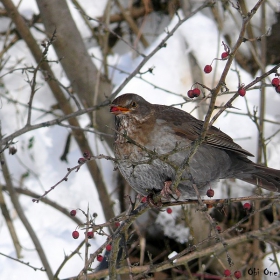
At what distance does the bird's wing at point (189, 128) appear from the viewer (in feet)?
12.6

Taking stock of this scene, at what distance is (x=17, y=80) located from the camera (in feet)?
20.3

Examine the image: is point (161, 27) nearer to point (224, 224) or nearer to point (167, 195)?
point (224, 224)

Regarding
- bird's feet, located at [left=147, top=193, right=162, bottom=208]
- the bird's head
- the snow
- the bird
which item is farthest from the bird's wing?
the snow

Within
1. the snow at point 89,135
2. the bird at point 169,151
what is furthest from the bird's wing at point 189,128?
the snow at point 89,135

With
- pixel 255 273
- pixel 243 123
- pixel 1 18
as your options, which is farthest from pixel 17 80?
pixel 255 273

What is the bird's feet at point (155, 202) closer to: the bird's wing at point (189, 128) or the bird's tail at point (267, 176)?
the bird's wing at point (189, 128)

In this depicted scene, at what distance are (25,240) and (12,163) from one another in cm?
85

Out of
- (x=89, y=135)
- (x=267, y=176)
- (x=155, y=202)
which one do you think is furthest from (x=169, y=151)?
(x=89, y=135)

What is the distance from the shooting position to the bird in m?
3.44

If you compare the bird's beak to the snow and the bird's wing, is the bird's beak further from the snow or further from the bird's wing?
the snow

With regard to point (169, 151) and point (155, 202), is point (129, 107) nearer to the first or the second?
point (169, 151)

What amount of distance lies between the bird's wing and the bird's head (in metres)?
0.16

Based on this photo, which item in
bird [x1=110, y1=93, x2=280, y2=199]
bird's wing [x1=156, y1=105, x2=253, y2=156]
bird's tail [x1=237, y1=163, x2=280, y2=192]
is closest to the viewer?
bird [x1=110, y1=93, x2=280, y2=199]

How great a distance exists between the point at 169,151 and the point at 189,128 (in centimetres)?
44
